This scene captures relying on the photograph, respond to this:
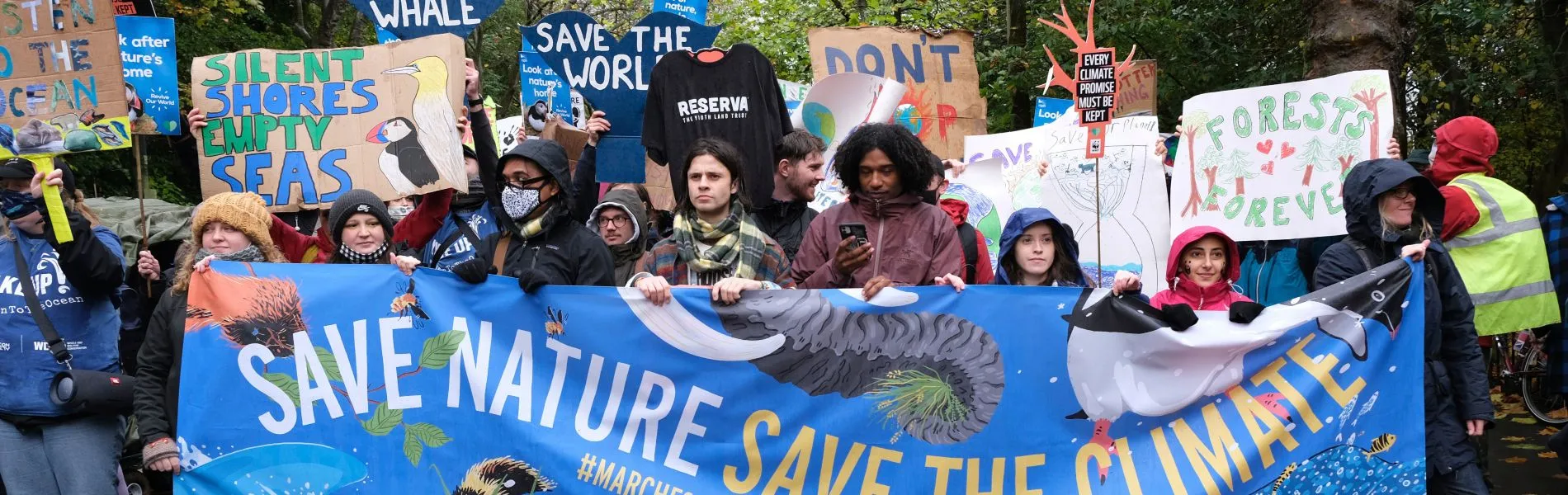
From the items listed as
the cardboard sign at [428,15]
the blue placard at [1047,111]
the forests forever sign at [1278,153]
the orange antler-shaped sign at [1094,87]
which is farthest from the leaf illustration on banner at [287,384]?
the blue placard at [1047,111]

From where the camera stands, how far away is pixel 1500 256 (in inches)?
234

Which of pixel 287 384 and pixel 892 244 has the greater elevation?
pixel 892 244

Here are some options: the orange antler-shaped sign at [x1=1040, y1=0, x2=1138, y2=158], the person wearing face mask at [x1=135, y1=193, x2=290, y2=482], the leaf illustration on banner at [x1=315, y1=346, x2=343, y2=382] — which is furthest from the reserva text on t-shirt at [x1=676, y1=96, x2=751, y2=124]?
the leaf illustration on banner at [x1=315, y1=346, x2=343, y2=382]

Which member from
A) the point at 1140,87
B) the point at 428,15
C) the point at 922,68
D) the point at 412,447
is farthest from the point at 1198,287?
the point at 1140,87

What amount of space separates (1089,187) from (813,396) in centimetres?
395

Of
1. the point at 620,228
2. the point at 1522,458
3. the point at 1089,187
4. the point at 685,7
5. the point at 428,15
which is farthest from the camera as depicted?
the point at 1522,458

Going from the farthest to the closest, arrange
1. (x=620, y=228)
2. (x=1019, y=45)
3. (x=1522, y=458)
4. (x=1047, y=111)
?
1. (x=1019, y=45)
2. (x=1047, y=111)
3. (x=1522, y=458)
4. (x=620, y=228)

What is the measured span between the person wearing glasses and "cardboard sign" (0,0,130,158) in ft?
6.26

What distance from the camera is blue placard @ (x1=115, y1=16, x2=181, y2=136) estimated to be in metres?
6.50

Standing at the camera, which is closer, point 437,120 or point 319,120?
point 437,120

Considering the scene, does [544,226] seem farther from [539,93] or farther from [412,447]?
[539,93]

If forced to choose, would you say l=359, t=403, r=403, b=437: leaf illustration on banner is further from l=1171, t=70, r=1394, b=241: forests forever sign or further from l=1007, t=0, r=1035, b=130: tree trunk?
l=1007, t=0, r=1035, b=130: tree trunk

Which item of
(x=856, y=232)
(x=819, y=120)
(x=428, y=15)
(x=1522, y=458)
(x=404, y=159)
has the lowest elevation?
(x=1522, y=458)

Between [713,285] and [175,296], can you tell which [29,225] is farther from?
[713,285]
